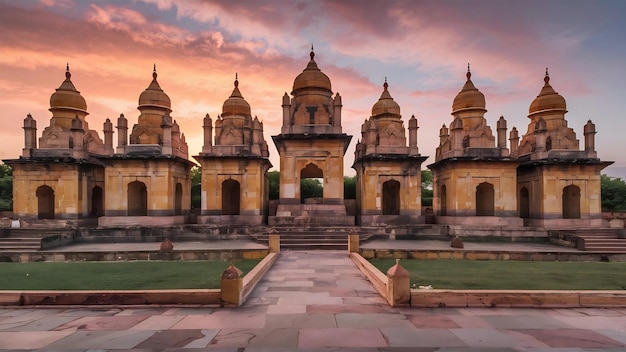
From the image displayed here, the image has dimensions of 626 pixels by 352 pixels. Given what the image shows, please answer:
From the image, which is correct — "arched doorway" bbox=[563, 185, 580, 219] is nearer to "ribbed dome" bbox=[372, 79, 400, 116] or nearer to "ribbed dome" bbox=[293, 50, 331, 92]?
"ribbed dome" bbox=[372, 79, 400, 116]

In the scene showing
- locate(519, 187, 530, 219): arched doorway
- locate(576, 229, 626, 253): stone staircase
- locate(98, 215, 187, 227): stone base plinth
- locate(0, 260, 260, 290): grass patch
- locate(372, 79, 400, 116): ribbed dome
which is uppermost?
locate(372, 79, 400, 116): ribbed dome

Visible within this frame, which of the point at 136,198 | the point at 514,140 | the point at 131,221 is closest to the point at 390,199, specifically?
the point at 514,140

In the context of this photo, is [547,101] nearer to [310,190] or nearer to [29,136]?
[310,190]

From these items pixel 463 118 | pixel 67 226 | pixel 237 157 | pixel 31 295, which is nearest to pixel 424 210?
pixel 463 118

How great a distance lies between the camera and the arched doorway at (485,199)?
1191 inches

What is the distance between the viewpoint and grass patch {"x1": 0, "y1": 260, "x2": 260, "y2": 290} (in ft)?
37.7

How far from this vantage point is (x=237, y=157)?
28.5m

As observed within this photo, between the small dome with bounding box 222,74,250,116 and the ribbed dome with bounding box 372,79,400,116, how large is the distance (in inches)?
438

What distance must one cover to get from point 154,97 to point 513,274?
28433 mm

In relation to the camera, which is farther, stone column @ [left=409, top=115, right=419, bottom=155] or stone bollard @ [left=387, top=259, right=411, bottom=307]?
stone column @ [left=409, top=115, right=419, bottom=155]

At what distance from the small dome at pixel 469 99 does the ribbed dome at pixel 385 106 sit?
4872mm

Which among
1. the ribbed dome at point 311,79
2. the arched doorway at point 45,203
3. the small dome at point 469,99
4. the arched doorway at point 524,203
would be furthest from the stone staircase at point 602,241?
the arched doorway at point 45,203

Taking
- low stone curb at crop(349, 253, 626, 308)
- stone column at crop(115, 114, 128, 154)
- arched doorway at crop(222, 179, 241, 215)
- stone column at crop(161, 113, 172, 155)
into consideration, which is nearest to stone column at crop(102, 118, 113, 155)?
stone column at crop(115, 114, 128, 154)

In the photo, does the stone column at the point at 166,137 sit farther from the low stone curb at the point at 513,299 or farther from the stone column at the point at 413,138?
the low stone curb at the point at 513,299
